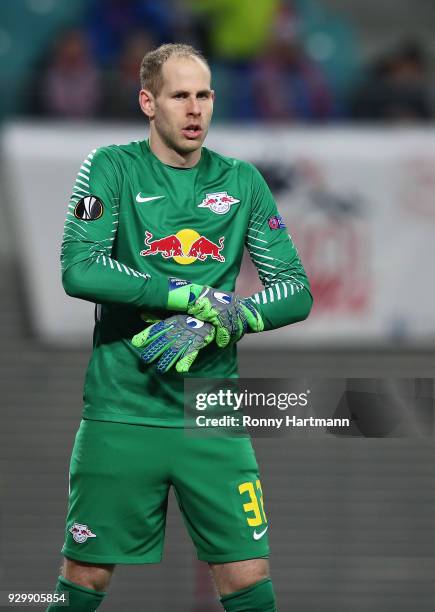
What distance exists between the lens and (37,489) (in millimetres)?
7965

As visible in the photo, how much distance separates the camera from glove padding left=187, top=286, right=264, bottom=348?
11.2 ft

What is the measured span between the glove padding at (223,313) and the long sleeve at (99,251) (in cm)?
10

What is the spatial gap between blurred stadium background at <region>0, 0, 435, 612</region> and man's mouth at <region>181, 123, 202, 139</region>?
12.8ft

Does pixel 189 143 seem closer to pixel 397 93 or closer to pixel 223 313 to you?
pixel 223 313

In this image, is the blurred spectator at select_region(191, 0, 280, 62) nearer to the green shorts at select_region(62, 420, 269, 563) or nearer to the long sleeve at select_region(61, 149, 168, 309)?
the long sleeve at select_region(61, 149, 168, 309)

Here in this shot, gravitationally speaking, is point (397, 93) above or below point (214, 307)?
above

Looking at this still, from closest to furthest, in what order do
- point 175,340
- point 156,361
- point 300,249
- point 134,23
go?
point 175,340, point 156,361, point 300,249, point 134,23

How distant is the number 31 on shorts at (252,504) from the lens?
145 inches

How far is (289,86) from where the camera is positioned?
794 centimetres

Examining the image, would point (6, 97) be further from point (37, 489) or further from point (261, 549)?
point (261, 549)

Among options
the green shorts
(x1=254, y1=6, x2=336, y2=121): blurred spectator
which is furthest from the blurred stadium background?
the green shorts

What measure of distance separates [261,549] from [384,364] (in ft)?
14.5

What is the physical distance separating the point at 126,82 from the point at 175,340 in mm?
4664

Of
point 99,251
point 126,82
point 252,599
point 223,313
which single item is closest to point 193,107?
point 99,251
